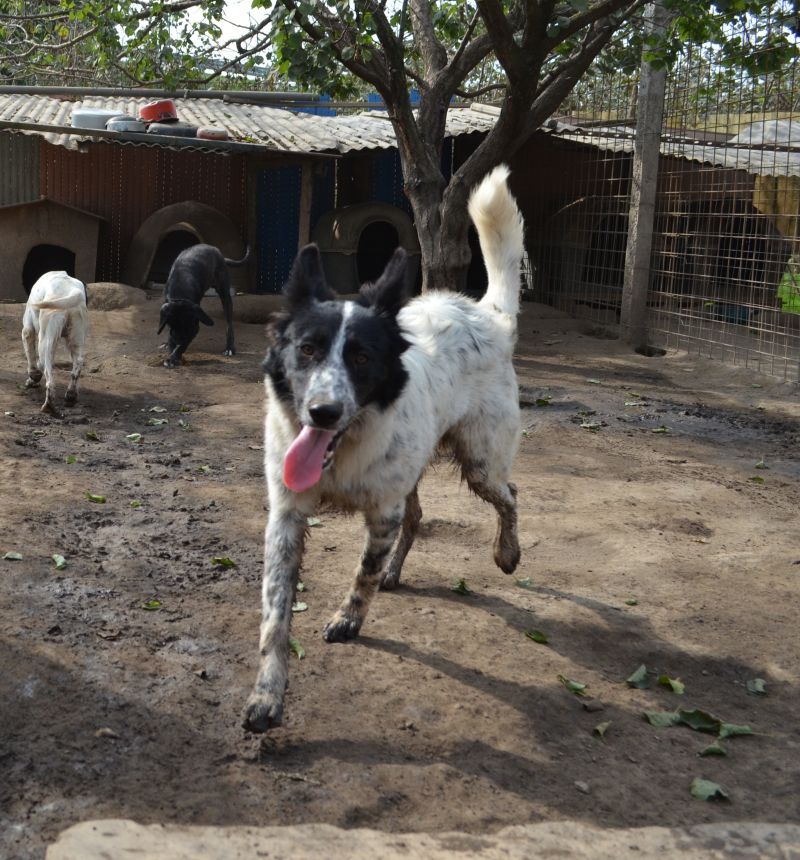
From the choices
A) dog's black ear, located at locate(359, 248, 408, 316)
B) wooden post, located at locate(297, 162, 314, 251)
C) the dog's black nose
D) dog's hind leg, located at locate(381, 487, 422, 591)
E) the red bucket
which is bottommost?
dog's hind leg, located at locate(381, 487, 422, 591)

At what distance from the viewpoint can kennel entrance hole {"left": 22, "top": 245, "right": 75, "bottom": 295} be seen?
13375 mm

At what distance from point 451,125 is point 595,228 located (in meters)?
2.47

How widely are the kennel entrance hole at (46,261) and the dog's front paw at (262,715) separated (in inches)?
454

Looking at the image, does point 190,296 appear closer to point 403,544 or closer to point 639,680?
point 403,544

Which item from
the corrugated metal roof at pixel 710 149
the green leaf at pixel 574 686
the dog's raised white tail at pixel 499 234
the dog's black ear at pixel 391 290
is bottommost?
the green leaf at pixel 574 686

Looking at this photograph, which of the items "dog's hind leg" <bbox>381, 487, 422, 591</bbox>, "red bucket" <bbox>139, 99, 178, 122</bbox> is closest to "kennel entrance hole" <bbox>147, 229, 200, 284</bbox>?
"red bucket" <bbox>139, 99, 178, 122</bbox>

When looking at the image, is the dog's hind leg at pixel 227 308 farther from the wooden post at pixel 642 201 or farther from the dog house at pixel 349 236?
the wooden post at pixel 642 201

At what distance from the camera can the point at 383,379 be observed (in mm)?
3223

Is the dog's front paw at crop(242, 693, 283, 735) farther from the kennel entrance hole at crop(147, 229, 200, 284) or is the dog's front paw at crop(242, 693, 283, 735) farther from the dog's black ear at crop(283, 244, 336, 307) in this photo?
the kennel entrance hole at crop(147, 229, 200, 284)

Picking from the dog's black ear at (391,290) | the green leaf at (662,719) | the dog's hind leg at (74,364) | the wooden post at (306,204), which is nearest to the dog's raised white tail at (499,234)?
the dog's black ear at (391,290)

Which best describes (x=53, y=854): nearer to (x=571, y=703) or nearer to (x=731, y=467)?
(x=571, y=703)

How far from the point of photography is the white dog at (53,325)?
7305 mm

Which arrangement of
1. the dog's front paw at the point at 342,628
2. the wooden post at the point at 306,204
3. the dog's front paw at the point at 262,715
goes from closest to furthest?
the dog's front paw at the point at 262,715 → the dog's front paw at the point at 342,628 → the wooden post at the point at 306,204

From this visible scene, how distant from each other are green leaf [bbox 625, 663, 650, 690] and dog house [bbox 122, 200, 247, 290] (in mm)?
10643
